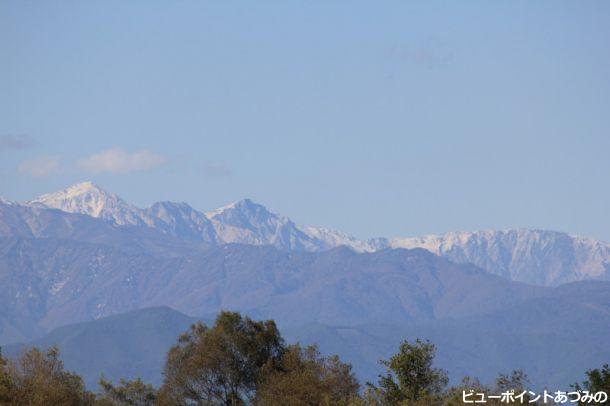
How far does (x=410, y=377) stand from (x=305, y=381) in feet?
31.0

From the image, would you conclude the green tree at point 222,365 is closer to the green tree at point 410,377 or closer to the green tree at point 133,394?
the green tree at point 410,377

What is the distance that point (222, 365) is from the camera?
4225 inches

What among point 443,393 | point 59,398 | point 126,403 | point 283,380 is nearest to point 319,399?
point 283,380

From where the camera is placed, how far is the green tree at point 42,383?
8506cm

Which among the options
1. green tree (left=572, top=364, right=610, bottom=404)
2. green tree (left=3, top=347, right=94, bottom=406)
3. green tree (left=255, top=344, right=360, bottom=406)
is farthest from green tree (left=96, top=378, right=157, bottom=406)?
green tree (left=572, top=364, right=610, bottom=404)

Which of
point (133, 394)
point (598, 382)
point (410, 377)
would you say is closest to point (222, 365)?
point (410, 377)

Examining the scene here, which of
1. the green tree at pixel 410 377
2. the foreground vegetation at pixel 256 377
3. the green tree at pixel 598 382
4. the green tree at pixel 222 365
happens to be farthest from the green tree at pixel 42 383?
the green tree at pixel 598 382

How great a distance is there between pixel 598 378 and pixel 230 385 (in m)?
32.6

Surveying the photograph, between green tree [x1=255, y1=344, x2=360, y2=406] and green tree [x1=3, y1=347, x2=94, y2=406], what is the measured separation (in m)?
15.1

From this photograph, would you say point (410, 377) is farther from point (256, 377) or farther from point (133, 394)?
point (133, 394)

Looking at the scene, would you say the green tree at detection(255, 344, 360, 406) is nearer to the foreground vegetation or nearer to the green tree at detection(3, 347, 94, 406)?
the foreground vegetation

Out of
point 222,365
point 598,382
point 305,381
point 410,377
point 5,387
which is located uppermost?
point 222,365

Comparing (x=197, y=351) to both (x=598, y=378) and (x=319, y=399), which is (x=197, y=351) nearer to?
(x=319, y=399)

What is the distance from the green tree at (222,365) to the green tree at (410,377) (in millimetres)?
16558
